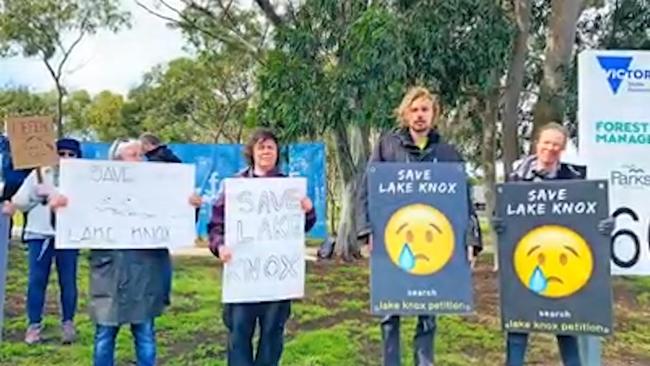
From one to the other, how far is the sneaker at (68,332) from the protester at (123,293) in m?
1.79

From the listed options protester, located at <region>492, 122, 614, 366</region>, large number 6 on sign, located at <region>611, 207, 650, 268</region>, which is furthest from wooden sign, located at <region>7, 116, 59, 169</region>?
large number 6 on sign, located at <region>611, 207, 650, 268</region>

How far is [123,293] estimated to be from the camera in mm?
4230

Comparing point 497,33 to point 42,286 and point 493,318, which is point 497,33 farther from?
point 42,286

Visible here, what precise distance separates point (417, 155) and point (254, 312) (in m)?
1.19

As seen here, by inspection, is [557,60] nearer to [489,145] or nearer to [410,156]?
[489,145]

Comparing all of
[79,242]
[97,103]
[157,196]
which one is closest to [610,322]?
[157,196]

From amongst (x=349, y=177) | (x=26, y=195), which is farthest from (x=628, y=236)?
(x=349, y=177)

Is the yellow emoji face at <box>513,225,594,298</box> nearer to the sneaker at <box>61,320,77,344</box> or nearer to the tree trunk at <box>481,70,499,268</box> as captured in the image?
the sneaker at <box>61,320,77,344</box>

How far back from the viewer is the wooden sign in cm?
432

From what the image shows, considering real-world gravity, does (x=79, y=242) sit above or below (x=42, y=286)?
above

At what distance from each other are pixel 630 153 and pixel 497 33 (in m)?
4.73

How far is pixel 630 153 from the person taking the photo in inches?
Answer: 172

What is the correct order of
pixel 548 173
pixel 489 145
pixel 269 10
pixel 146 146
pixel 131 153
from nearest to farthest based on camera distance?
pixel 548 173 → pixel 131 153 → pixel 146 146 → pixel 489 145 → pixel 269 10

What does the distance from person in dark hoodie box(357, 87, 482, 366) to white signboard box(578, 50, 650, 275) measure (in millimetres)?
768
